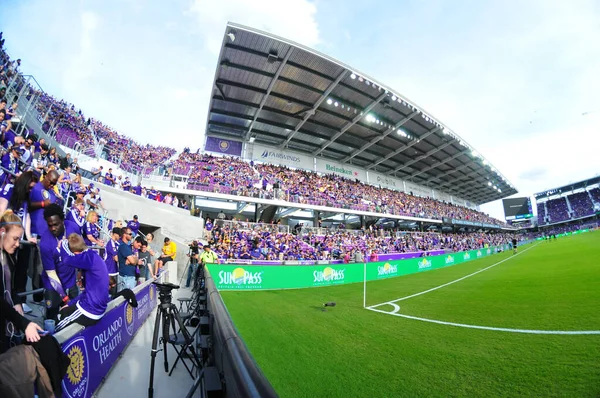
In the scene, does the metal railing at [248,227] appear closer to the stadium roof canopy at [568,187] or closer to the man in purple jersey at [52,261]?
the man in purple jersey at [52,261]

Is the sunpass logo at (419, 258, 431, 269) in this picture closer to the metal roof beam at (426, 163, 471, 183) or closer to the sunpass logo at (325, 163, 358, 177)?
the sunpass logo at (325, 163, 358, 177)

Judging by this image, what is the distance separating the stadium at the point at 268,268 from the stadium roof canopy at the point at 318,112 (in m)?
0.18

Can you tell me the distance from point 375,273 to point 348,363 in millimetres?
13051

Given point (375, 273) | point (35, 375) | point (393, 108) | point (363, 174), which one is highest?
point (393, 108)

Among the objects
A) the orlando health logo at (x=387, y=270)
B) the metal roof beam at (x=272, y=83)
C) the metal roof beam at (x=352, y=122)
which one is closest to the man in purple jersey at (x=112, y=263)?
the orlando health logo at (x=387, y=270)

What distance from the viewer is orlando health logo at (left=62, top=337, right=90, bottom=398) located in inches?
97.0

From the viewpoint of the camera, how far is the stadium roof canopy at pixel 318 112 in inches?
742

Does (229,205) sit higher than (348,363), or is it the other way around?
(229,205)

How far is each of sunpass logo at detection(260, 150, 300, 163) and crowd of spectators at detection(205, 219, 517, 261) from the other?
10.3m

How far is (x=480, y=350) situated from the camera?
4.00 metres

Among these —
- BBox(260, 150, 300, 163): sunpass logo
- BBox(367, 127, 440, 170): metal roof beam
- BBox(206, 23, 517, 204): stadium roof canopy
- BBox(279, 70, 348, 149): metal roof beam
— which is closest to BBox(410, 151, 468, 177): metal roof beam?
BBox(206, 23, 517, 204): stadium roof canopy

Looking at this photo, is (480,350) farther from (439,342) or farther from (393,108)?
(393,108)

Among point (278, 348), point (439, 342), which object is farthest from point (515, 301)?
point (278, 348)

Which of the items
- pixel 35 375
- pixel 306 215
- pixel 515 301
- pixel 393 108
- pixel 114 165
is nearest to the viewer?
pixel 35 375
